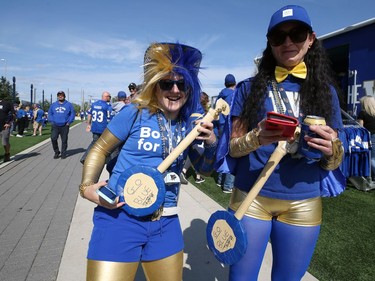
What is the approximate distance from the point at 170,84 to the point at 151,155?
14.8 inches

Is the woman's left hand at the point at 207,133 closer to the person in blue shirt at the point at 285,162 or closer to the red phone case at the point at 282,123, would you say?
the person in blue shirt at the point at 285,162

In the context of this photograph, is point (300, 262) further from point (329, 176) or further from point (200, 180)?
point (200, 180)

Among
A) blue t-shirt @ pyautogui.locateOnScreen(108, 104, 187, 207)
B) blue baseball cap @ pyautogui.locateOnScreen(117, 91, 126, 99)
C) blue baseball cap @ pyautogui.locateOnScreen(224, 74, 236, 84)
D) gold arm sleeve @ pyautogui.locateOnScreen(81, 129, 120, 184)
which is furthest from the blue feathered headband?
blue baseball cap @ pyautogui.locateOnScreen(117, 91, 126, 99)

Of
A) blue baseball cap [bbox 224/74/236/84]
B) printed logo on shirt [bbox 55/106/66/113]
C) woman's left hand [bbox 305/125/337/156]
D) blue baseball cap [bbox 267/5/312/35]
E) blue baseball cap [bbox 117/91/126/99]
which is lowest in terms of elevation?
woman's left hand [bbox 305/125/337/156]

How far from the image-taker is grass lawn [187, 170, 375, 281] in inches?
105

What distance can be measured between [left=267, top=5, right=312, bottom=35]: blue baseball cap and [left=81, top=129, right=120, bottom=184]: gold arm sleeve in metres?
0.98

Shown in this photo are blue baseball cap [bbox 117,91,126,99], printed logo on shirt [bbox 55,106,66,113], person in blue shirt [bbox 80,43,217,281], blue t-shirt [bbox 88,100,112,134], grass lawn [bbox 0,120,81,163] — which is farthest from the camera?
grass lawn [bbox 0,120,81,163]

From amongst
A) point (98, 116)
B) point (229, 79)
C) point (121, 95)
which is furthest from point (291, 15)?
point (98, 116)

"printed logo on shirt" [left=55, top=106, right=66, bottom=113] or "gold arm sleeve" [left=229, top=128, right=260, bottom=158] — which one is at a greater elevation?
"printed logo on shirt" [left=55, top=106, right=66, bottom=113]

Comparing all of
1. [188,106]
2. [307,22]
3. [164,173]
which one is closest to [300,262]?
[164,173]

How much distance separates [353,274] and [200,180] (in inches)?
147

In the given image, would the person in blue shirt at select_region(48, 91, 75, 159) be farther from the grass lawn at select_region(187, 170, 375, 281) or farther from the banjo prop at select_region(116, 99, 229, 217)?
the banjo prop at select_region(116, 99, 229, 217)

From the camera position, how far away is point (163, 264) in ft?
4.88

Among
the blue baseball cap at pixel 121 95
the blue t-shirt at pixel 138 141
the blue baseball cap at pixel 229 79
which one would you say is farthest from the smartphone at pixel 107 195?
the blue baseball cap at pixel 121 95
